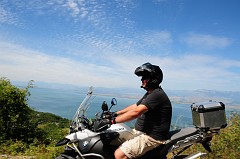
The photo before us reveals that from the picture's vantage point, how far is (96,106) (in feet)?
15.7

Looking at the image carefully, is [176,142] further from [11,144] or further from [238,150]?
[11,144]

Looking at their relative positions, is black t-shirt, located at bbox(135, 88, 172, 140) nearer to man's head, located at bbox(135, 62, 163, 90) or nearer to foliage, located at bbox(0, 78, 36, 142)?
man's head, located at bbox(135, 62, 163, 90)

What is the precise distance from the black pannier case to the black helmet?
3.05 feet

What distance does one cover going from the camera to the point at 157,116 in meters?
4.41

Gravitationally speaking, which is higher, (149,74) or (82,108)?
(149,74)

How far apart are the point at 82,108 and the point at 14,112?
26.6 ft

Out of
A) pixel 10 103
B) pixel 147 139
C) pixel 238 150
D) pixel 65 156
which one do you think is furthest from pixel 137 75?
pixel 10 103

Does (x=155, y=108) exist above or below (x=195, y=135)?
above

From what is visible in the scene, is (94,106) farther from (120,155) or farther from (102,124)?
(120,155)

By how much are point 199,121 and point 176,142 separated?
597 mm

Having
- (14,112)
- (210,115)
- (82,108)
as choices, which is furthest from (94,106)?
(14,112)

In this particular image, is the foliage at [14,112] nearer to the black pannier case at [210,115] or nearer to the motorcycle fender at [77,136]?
the motorcycle fender at [77,136]

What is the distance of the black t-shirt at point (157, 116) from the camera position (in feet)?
14.3

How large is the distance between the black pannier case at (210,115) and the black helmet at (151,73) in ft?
3.05
